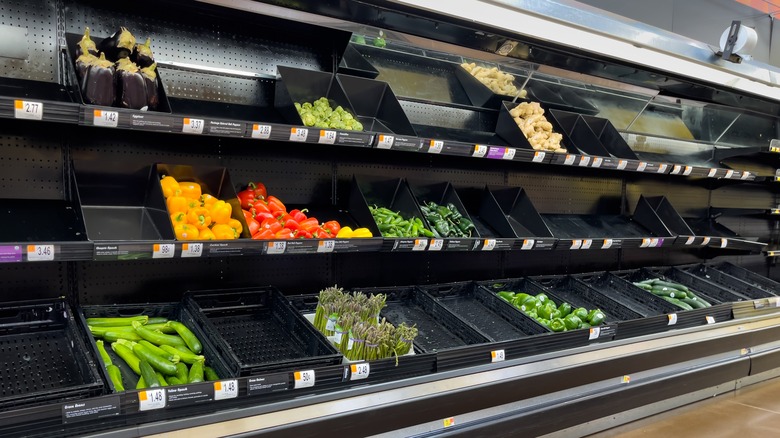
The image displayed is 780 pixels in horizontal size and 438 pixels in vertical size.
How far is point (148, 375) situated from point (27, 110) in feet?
3.47

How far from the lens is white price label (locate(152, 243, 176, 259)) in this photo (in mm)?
2334

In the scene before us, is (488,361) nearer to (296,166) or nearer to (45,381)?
(296,166)

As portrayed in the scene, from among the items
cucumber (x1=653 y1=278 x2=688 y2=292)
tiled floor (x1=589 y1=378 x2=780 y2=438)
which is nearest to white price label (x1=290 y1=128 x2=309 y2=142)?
tiled floor (x1=589 y1=378 x2=780 y2=438)

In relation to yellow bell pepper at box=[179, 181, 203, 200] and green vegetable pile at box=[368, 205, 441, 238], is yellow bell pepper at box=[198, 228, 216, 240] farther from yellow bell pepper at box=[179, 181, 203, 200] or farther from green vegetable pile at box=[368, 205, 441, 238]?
green vegetable pile at box=[368, 205, 441, 238]

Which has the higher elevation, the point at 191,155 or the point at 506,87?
the point at 506,87

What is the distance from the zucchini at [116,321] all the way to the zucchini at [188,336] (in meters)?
0.12

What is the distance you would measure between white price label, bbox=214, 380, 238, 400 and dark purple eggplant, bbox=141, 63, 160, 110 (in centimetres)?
120

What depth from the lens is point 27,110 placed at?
2.06 m

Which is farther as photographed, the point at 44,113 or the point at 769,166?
the point at 769,166

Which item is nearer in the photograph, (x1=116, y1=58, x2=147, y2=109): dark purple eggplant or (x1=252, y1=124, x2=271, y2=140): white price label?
(x1=116, y1=58, x2=147, y2=109): dark purple eggplant

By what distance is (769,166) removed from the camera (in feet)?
20.0

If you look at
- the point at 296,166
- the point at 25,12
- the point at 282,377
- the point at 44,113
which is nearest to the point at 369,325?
the point at 282,377

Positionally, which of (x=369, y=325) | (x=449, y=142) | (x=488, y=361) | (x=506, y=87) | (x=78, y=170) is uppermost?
(x=506, y=87)

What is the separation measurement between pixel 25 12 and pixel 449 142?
212 centimetres
